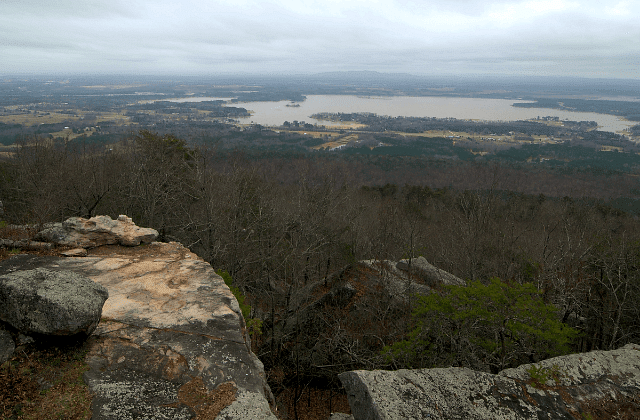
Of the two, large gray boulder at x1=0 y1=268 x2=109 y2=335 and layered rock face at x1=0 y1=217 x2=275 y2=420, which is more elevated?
→ large gray boulder at x1=0 y1=268 x2=109 y2=335

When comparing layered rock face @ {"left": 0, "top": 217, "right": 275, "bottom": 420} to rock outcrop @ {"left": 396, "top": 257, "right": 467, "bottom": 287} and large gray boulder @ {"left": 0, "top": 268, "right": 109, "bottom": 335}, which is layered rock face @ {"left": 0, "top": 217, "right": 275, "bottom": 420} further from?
rock outcrop @ {"left": 396, "top": 257, "right": 467, "bottom": 287}

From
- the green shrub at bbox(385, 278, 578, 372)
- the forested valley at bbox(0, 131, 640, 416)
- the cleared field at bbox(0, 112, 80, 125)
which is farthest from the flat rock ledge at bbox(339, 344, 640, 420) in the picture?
the cleared field at bbox(0, 112, 80, 125)

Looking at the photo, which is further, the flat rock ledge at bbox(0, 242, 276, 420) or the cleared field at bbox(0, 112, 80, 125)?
the cleared field at bbox(0, 112, 80, 125)

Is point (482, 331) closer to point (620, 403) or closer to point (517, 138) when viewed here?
point (620, 403)

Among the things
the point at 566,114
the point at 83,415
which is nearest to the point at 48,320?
the point at 83,415

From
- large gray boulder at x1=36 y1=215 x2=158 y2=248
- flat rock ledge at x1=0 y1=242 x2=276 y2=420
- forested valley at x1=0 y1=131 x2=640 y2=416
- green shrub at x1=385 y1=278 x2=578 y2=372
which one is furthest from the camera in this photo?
large gray boulder at x1=36 y1=215 x2=158 y2=248

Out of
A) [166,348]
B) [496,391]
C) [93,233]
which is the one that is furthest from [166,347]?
[496,391]
